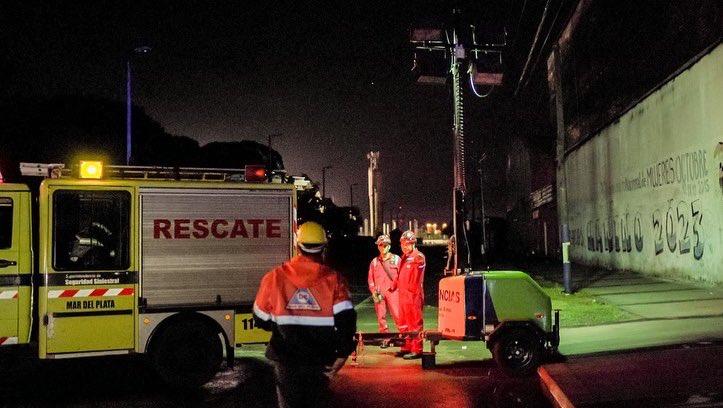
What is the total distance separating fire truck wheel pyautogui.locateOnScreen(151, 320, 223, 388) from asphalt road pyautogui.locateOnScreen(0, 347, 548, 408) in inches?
6.7

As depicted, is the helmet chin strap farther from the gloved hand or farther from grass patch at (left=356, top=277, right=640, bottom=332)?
grass patch at (left=356, top=277, right=640, bottom=332)

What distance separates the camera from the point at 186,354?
27.8 ft

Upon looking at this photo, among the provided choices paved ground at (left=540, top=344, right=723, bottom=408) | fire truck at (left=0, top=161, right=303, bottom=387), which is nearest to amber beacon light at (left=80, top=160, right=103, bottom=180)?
fire truck at (left=0, top=161, right=303, bottom=387)

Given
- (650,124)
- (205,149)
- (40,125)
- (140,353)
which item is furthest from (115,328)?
(205,149)

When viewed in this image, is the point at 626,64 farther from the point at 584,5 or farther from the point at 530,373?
the point at 530,373

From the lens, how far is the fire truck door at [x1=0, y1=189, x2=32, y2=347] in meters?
8.00

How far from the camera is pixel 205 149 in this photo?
201 feet

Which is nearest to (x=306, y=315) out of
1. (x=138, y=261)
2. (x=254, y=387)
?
(x=254, y=387)

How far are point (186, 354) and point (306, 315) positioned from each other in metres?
4.75

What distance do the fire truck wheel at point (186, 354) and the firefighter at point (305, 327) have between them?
4522 mm

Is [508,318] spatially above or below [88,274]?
below

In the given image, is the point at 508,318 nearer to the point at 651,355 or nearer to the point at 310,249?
the point at 651,355

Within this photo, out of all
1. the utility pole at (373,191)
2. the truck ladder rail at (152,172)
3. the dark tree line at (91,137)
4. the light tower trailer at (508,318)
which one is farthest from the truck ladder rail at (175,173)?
the utility pole at (373,191)

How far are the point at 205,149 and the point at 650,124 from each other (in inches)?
1836
